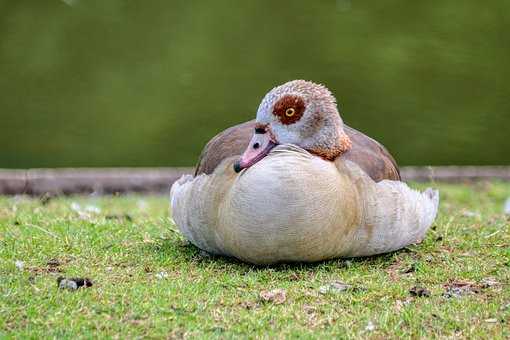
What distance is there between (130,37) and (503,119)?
23.3 feet

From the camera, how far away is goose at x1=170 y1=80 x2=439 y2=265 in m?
5.98

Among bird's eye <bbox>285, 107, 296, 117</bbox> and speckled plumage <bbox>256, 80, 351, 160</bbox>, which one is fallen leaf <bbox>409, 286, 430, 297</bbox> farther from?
bird's eye <bbox>285, 107, 296, 117</bbox>

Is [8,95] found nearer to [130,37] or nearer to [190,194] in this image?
[130,37]

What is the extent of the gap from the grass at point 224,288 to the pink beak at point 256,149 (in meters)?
0.70

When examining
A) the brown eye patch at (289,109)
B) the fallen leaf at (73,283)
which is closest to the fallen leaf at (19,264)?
the fallen leaf at (73,283)

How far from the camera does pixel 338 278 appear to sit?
244 inches

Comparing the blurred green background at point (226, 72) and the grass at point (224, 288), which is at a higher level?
the grass at point (224, 288)

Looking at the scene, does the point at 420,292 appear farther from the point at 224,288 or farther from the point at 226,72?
the point at 226,72

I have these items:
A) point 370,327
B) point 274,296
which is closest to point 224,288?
point 274,296

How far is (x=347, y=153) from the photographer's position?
6578 millimetres

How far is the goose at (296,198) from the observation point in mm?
5980

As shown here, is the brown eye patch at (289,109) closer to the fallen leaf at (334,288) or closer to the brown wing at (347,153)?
the brown wing at (347,153)

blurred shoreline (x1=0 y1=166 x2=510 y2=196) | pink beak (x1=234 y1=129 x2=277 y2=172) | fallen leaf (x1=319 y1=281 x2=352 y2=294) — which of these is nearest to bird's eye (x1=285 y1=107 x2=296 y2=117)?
pink beak (x1=234 y1=129 x2=277 y2=172)

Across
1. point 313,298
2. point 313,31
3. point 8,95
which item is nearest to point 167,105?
point 8,95
